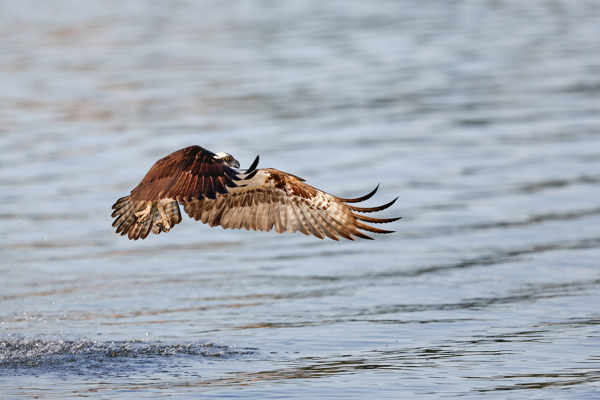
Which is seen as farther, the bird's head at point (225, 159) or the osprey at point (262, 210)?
the osprey at point (262, 210)

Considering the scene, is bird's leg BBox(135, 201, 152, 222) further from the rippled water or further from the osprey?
the rippled water

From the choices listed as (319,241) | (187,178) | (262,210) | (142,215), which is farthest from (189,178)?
(319,241)

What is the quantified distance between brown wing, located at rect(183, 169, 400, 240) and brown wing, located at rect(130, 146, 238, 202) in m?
1.06

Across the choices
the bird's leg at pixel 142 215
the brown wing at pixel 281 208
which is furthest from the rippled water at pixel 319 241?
the bird's leg at pixel 142 215

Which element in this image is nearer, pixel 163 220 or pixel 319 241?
pixel 163 220

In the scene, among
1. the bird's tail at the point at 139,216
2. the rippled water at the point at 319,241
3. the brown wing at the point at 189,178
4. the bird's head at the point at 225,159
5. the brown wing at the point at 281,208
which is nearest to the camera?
the brown wing at the point at 189,178

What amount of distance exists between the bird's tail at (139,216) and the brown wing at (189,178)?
0.90 metres

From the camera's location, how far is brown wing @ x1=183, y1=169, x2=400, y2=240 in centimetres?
886

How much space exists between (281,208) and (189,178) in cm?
154

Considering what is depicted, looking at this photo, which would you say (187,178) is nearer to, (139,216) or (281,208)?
(139,216)

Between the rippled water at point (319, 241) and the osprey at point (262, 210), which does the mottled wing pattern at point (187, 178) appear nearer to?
the osprey at point (262, 210)

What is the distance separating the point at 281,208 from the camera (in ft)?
30.0

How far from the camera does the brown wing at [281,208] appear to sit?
886 cm

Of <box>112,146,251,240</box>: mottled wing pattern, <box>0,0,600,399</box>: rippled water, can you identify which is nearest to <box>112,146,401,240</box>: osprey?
<box>112,146,251,240</box>: mottled wing pattern
